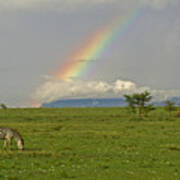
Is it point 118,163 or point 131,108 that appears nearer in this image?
point 118,163

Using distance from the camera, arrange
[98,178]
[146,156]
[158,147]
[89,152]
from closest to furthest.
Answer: [98,178] < [146,156] < [89,152] < [158,147]

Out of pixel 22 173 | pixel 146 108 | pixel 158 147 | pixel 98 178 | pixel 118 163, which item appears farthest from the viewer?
pixel 146 108

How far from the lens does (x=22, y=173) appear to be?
17047mm

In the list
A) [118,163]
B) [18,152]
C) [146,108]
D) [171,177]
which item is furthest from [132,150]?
[146,108]

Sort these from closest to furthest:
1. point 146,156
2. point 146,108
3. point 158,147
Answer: point 146,156 < point 158,147 < point 146,108

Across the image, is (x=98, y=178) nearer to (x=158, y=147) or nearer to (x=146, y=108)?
(x=158, y=147)

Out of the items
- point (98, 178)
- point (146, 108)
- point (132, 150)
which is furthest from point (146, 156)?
point (146, 108)

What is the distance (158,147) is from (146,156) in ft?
18.9

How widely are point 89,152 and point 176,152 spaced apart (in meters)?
6.32

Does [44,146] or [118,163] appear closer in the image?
[118,163]

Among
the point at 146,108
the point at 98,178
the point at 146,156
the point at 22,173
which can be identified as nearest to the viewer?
the point at 98,178

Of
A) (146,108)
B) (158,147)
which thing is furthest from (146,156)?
(146,108)

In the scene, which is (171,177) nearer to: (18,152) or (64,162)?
(64,162)

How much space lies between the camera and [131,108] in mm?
83500
